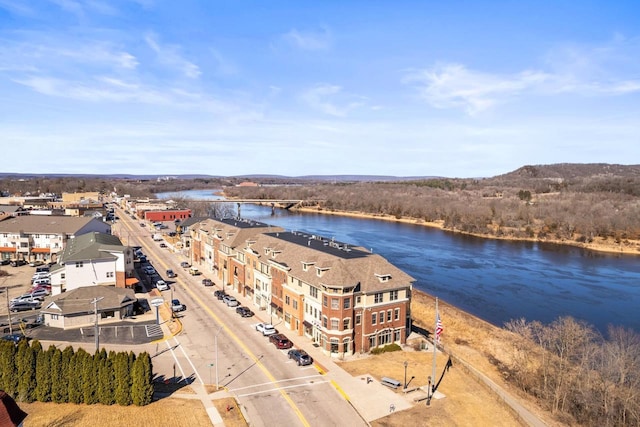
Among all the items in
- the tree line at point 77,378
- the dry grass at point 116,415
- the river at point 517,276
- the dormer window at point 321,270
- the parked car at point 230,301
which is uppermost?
the dormer window at point 321,270

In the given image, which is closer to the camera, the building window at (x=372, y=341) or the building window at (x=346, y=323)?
the building window at (x=346, y=323)

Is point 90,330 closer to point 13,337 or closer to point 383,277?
point 13,337

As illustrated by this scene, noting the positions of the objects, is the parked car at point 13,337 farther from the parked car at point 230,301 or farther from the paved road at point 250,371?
the parked car at point 230,301

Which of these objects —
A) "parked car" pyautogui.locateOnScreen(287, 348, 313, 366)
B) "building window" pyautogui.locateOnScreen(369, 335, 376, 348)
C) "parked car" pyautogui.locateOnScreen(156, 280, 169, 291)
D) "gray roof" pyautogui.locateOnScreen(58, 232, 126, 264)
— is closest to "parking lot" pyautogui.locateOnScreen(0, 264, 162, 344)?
"gray roof" pyautogui.locateOnScreen(58, 232, 126, 264)

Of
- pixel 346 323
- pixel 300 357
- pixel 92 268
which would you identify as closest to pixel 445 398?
pixel 346 323

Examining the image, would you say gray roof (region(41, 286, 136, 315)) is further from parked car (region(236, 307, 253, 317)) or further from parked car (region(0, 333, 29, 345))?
parked car (region(236, 307, 253, 317))

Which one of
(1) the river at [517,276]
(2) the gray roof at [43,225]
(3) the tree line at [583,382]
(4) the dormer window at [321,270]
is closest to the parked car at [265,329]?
(4) the dormer window at [321,270]

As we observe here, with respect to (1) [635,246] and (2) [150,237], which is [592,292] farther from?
(2) [150,237]
